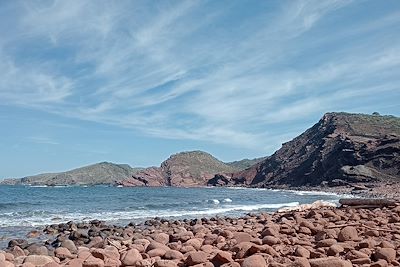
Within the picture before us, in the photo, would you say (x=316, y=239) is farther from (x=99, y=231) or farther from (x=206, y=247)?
(x=99, y=231)

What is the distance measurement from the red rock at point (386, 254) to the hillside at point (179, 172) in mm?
115147

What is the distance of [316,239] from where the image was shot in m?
8.84

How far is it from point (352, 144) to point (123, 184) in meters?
61.6

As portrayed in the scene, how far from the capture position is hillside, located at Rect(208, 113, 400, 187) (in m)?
76.9

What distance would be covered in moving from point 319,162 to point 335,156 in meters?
4.89

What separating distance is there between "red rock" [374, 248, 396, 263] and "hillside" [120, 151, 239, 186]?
11515cm

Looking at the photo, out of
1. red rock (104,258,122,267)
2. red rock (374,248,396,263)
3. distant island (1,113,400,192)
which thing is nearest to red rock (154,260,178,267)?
red rock (104,258,122,267)

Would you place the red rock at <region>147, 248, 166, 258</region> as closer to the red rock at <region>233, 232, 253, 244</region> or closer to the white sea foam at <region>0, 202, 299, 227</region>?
the red rock at <region>233, 232, 253, 244</region>

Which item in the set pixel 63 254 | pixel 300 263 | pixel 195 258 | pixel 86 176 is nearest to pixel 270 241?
pixel 195 258

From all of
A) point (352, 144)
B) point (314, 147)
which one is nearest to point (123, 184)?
point (314, 147)

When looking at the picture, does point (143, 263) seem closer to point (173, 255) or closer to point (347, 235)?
point (173, 255)

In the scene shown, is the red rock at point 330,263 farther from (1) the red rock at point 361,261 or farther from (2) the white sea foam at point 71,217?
(2) the white sea foam at point 71,217

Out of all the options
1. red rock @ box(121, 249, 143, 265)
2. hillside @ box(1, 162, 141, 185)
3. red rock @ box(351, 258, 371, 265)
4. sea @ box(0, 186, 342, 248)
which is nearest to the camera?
red rock @ box(351, 258, 371, 265)

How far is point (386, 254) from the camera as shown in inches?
269
